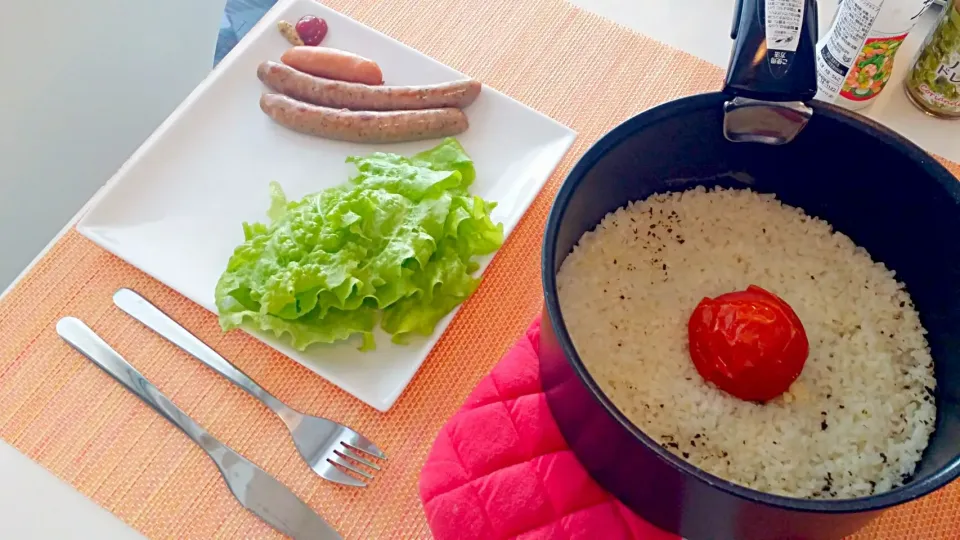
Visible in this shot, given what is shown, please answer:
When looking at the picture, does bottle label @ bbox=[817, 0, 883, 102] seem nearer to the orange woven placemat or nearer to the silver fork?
the orange woven placemat

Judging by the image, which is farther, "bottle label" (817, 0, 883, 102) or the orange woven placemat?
"bottle label" (817, 0, 883, 102)

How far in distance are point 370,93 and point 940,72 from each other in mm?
800

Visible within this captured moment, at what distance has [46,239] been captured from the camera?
155 centimetres

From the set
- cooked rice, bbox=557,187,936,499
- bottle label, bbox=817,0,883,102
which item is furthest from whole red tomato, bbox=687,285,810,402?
bottle label, bbox=817,0,883,102

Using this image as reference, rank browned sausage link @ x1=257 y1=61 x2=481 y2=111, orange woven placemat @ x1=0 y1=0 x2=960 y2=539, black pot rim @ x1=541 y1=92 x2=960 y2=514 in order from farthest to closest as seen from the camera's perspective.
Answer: browned sausage link @ x1=257 y1=61 x2=481 y2=111, orange woven placemat @ x1=0 y1=0 x2=960 y2=539, black pot rim @ x1=541 y1=92 x2=960 y2=514

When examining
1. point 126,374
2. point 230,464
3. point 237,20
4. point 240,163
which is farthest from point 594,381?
point 237,20

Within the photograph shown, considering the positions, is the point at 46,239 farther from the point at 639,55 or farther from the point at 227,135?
the point at 639,55

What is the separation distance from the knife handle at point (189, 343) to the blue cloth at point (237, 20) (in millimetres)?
740

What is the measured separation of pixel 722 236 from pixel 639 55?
431 mm

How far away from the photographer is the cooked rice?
30.0 inches

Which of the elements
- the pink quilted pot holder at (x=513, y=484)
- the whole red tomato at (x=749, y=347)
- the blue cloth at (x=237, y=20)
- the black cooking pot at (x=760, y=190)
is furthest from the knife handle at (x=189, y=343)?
the blue cloth at (x=237, y=20)

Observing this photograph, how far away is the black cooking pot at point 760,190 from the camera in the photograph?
0.63 m

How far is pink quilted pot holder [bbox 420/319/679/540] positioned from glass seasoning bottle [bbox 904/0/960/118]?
72cm

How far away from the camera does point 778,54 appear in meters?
0.74
